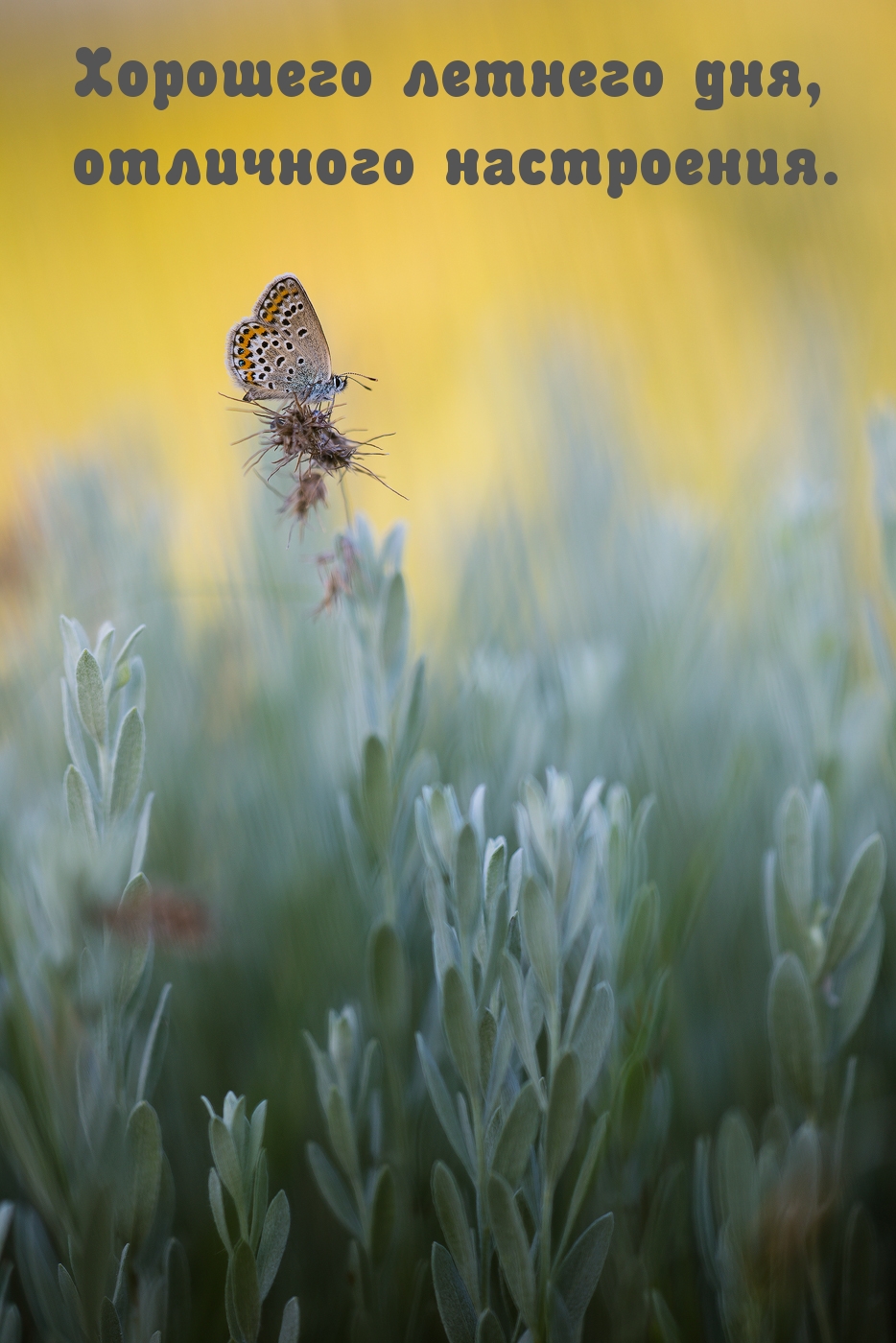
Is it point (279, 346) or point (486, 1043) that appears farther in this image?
point (279, 346)

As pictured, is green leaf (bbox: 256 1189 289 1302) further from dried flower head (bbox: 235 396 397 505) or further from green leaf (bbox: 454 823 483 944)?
dried flower head (bbox: 235 396 397 505)

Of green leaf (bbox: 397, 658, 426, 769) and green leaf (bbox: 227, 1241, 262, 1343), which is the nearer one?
green leaf (bbox: 227, 1241, 262, 1343)

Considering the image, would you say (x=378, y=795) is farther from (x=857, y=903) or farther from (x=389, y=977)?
(x=857, y=903)

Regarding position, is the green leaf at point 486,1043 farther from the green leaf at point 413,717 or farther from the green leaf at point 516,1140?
the green leaf at point 413,717

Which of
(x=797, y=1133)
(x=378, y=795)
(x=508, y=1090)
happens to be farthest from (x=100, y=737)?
(x=797, y=1133)

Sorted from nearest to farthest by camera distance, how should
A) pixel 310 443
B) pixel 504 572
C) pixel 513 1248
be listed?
pixel 513 1248
pixel 310 443
pixel 504 572

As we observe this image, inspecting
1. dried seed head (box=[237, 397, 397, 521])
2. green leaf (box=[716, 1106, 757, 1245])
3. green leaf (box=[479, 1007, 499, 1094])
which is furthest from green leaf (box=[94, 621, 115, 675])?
green leaf (box=[716, 1106, 757, 1245])
